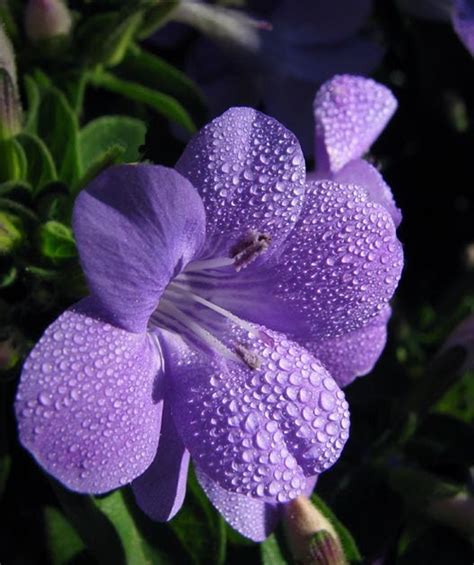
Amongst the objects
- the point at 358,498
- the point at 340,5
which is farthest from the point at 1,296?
the point at 340,5

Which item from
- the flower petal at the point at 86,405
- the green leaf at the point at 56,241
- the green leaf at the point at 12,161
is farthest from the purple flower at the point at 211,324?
the green leaf at the point at 12,161

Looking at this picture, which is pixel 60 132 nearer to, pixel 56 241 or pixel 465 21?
pixel 56 241

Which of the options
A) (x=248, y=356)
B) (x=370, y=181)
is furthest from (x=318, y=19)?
(x=248, y=356)

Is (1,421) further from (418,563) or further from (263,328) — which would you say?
(418,563)

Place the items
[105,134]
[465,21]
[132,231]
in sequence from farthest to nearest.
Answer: [465,21], [105,134], [132,231]

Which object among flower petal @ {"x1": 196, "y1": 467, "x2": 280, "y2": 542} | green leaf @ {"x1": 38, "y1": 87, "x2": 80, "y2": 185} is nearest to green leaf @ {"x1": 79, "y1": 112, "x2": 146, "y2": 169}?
green leaf @ {"x1": 38, "y1": 87, "x2": 80, "y2": 185}

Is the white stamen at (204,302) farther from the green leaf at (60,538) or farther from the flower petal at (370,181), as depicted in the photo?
the green leaf at (60,538)
